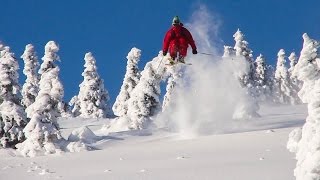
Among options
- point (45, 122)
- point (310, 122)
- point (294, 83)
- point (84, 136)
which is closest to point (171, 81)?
point (84, 136)

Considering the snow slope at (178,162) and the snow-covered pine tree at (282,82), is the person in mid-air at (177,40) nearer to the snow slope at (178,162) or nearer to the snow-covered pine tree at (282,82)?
the snow slope at (178,162)

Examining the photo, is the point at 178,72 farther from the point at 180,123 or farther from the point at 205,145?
the point at 205,145

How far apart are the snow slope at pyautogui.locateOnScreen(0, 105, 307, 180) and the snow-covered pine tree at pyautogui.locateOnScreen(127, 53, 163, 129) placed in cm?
1582

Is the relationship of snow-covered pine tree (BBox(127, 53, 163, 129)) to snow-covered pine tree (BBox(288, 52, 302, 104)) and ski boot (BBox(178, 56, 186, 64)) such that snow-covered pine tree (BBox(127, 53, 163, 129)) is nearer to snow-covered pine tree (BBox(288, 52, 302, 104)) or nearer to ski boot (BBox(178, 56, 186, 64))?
ski boot (BBox(178, 56, 186, 64))

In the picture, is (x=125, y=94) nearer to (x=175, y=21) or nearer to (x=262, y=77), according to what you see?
(x=262, y=77)

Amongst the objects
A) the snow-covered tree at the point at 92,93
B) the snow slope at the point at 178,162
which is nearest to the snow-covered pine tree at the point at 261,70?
the snow-covered tree at the point at 92,93

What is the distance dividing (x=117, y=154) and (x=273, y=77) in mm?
71449

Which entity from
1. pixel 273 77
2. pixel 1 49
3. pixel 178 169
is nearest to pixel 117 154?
pixel 178 169

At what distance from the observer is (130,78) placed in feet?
196

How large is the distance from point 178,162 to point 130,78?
136ft

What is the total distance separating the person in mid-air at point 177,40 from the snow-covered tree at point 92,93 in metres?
43.4

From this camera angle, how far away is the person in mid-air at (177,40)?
2214 cm

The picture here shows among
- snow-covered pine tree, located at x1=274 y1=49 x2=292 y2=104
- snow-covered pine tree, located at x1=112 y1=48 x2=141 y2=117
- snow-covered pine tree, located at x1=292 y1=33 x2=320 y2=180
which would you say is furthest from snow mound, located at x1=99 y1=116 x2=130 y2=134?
snow-covered pine tree, located at x1=274 y1=49 x2=292 y2=104

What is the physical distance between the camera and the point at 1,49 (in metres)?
33.1
